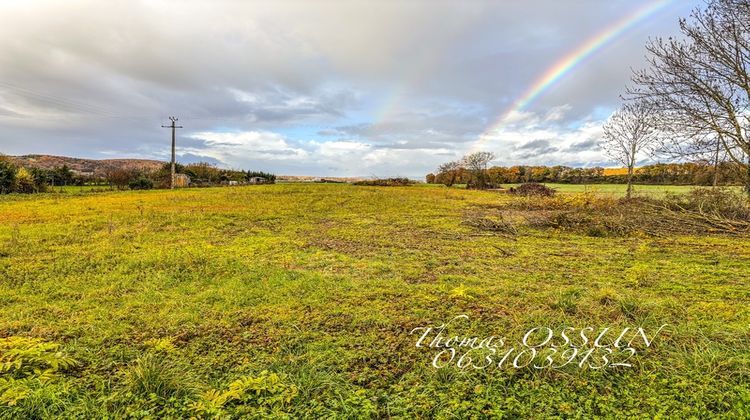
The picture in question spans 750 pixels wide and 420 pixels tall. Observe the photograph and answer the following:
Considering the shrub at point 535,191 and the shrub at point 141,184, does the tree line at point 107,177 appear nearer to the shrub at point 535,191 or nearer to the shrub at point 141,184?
the shrub at point 141,184

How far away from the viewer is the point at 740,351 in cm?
380

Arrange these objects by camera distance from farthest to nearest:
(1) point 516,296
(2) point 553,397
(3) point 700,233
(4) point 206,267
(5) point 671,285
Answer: (3) point 700,233 < (4) point 206,267 < (5) point 671,285 < (1) point 516,296 < (2) point 553,397

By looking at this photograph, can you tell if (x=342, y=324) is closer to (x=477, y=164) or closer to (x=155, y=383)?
(x=155, y=383)

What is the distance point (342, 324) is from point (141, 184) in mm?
43655

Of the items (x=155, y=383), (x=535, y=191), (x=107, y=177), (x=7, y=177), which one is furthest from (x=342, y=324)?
(x=107, y=177)

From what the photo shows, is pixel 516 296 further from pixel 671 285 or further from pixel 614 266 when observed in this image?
pixel 614 266

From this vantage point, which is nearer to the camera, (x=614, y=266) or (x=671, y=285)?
(x=671, y=285)

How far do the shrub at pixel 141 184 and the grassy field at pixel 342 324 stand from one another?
33.9m

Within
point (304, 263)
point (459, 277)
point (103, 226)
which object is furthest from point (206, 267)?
point (103, 226)

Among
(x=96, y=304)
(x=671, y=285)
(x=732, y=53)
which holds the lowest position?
(x=96, y=304)

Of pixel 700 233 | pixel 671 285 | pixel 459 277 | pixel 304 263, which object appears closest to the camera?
pixel 671 285

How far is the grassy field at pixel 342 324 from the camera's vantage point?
306 centimetres

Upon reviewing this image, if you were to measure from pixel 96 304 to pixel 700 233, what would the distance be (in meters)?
16.8

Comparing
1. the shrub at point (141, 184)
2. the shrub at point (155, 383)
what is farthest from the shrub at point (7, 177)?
the shrub at point (155, 383)
